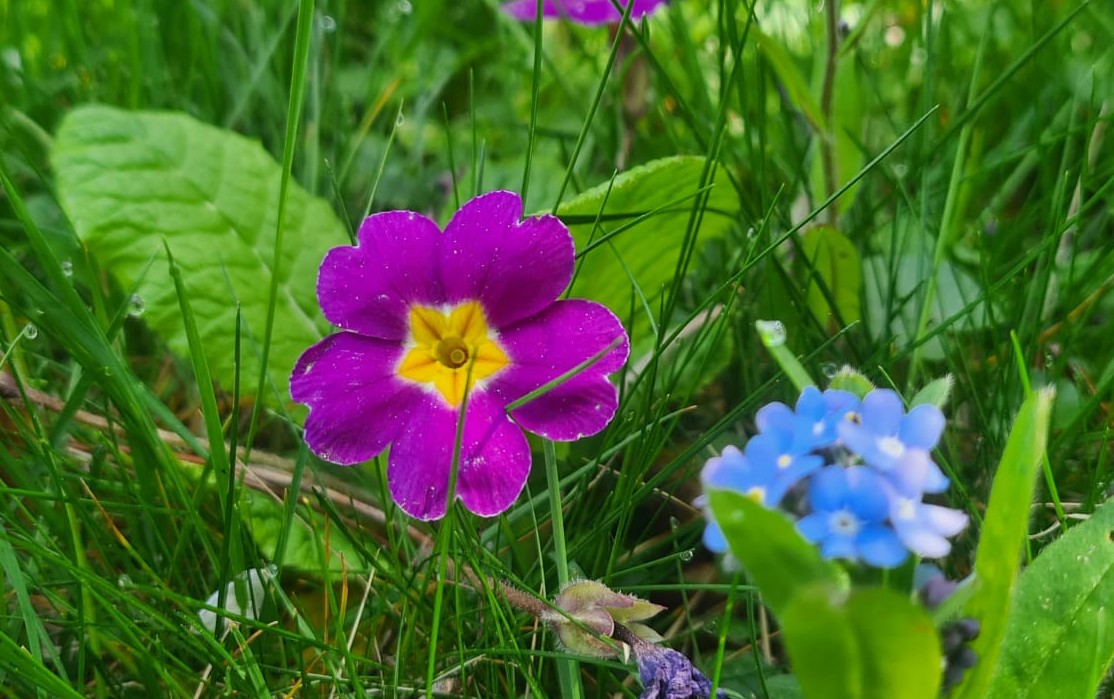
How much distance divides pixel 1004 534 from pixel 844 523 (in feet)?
0.43

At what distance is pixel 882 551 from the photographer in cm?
55

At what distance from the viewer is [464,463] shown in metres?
0.96

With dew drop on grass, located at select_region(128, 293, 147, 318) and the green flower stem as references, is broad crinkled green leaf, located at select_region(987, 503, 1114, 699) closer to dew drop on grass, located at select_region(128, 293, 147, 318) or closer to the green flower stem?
the green flower stem

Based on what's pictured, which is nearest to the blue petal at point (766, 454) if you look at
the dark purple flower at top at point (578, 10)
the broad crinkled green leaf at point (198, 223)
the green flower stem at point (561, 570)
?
the green flower stem at point (561, 570)

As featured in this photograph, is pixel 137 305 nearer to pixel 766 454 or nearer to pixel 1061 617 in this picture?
pixel 766 454

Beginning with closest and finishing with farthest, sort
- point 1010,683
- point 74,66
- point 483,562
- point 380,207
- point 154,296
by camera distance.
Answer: point 1010,683
point 483,562
point 154,296
point 380,207
point 74,66

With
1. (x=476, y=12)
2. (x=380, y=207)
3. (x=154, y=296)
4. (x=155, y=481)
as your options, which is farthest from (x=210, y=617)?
(x=476, y=12)

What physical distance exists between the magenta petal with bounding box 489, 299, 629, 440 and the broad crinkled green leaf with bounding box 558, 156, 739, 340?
97mm

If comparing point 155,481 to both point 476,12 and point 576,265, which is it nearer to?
point 576,265

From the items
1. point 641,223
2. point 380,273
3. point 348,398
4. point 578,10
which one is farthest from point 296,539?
point 578,10

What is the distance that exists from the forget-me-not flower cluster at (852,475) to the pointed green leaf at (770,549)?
15 mm

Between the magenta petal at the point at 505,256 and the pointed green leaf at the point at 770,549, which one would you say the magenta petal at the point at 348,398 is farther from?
the pointed green leaf at the point at 770,549

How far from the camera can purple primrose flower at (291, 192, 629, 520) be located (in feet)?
3.16

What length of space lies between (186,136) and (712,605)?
2.93 feet
